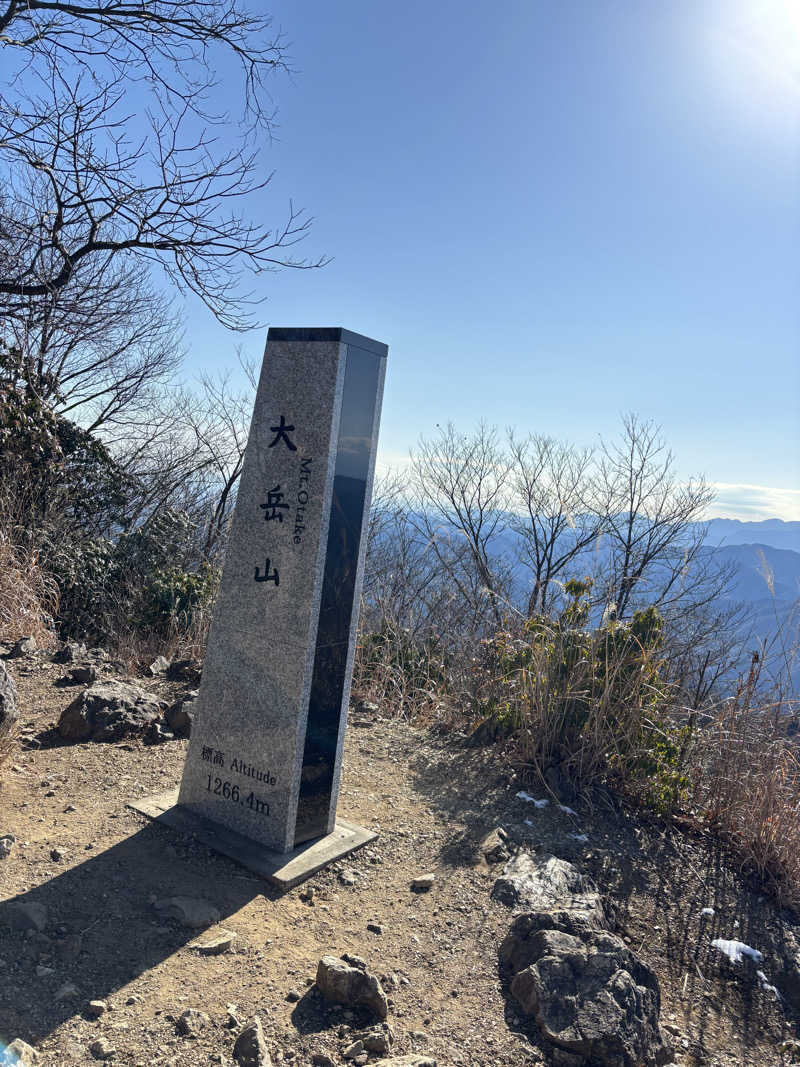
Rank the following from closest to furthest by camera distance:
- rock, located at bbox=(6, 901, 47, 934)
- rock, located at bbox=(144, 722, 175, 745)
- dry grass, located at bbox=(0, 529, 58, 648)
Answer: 1. rock, located at bbox=(6, 901, 47, 934)
2. rock, located at bbox=(144, 722, 175, 745)
3. dry grass, located at bbox=(0, 529, 58, 648)

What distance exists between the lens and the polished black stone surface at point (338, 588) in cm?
314

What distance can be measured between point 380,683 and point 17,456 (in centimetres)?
498

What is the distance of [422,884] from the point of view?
3.14 meters

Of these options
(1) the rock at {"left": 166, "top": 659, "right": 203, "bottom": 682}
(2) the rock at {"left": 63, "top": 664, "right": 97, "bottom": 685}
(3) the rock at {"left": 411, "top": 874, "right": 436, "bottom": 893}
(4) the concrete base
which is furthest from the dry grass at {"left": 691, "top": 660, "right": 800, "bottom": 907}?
(2) the rock at {"left": 63, "top": 664, "right": 97, "bottom": 685}

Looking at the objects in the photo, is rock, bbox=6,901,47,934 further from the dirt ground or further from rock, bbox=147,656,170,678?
rock, bbox=147,656,170,678

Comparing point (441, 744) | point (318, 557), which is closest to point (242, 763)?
point (318, 557)

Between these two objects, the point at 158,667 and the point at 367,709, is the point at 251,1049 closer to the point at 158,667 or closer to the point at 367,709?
the point at 367,709

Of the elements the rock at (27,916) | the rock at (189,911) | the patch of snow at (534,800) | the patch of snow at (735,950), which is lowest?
the patch of snow at (735,950)

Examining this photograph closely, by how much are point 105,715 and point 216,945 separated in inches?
80.5

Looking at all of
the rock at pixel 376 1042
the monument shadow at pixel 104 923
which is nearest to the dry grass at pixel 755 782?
the rock at pixel 376 1042

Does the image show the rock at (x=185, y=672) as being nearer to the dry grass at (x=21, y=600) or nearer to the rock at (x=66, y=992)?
the dry grass at (x=21, y=600)

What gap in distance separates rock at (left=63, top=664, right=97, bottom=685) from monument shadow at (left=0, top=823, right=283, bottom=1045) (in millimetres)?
1994

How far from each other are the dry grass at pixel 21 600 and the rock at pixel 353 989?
4.33m

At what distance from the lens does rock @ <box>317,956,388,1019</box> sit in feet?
7.50
